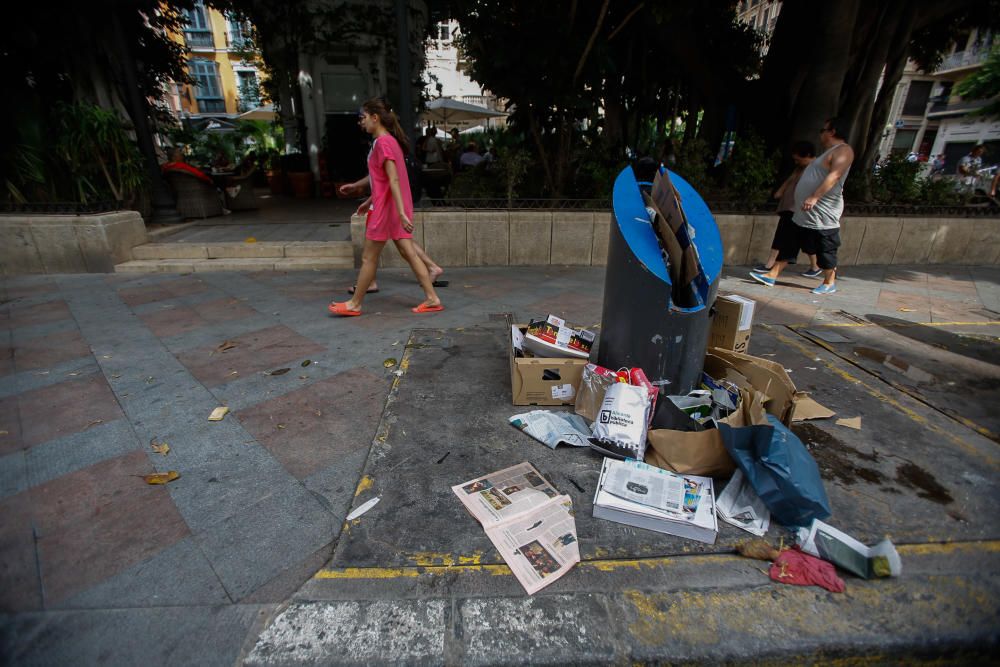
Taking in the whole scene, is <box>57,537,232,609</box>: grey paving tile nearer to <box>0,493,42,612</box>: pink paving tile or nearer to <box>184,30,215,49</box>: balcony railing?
<box>0,493,42,612</box>: pink paving tile

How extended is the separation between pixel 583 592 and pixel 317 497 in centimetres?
126

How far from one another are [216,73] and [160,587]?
42380 mm

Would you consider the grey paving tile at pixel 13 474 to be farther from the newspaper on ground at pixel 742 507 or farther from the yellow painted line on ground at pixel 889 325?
the yellow painted line on ground at pixel 889 325

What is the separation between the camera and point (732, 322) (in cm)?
331

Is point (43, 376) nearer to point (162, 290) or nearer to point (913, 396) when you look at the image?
point (162, 290)

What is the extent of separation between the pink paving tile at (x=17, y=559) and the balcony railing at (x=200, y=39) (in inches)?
1611

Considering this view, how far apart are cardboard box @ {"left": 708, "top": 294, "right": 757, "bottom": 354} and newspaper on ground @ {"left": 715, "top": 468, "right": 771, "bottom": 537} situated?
136 cm

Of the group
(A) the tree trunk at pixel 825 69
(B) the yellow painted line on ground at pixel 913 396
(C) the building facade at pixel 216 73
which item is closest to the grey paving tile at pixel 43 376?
(B) the yellow painted line on ground at pixel 913 396

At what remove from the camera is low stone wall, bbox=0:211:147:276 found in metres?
6.07

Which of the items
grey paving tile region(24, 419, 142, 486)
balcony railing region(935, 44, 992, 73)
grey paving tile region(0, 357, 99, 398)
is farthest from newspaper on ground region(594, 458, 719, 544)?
balcony railing region(935, 44, 992, 73)

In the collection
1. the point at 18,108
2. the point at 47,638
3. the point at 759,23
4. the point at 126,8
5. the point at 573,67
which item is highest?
the point at 759,23

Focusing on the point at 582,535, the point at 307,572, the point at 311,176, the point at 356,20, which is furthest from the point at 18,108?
the point at 582,535

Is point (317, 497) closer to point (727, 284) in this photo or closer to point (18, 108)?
point (727, 284)

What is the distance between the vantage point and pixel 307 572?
71.2 inches
